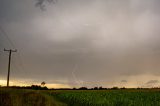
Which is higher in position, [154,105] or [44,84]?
[44,84]

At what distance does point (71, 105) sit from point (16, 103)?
10.7 metres

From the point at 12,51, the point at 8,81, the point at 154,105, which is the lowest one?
the point at 154,105

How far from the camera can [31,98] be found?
37.6 meters

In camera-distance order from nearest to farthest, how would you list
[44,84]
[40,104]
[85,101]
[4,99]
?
[4,99] < [40,104] < [85,101] < [44,84]

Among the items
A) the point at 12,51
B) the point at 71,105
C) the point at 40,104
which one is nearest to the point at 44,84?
the point at 12,51

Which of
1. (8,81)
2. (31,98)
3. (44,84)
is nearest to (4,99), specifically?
(31,98)

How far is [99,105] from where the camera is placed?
127ft

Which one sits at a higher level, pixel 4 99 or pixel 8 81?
pixel 8 81

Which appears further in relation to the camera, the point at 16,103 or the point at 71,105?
the point at 71,105

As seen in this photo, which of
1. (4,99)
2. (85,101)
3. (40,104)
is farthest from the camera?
(85,101)

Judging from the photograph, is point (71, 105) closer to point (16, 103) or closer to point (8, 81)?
point (16, 103)

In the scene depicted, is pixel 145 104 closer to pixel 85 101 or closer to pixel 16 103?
pixel 85 101

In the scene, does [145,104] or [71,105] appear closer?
[145,104]

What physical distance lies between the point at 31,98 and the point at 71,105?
7.86 metres
